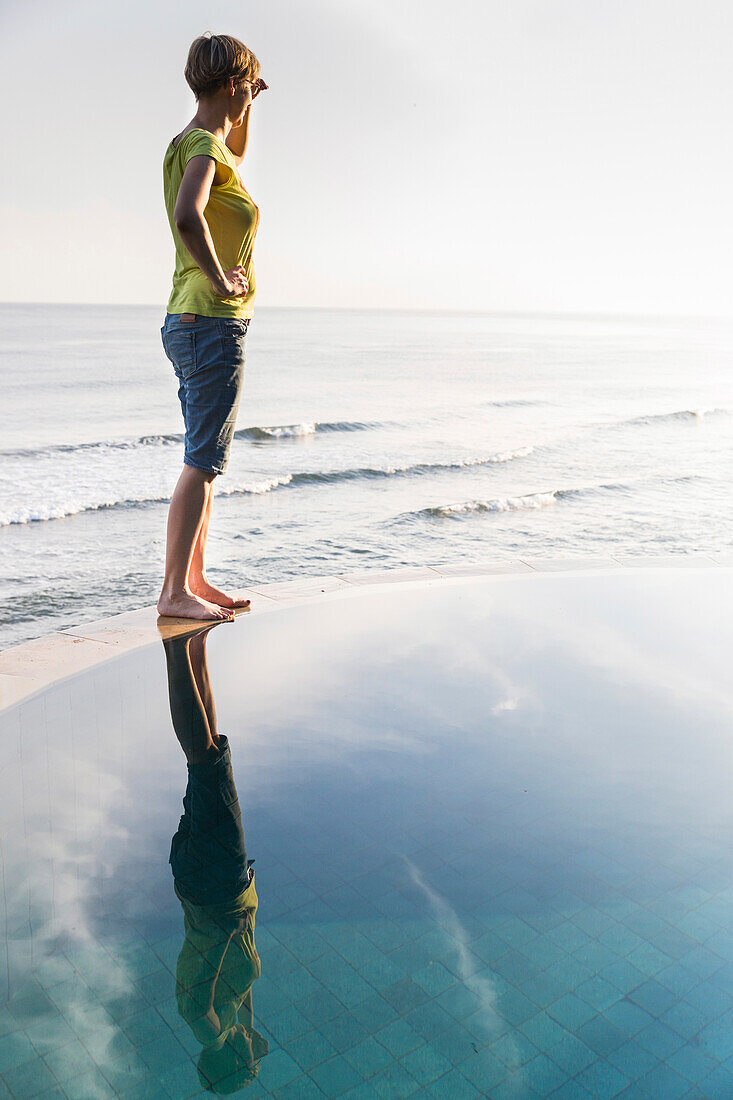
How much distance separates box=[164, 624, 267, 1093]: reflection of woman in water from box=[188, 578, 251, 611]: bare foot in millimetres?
848

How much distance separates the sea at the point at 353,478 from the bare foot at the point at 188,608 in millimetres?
1655

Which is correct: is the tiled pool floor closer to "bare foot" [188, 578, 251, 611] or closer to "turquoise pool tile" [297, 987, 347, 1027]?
"turquoise pool tile" [297, 987, 347, 1027]

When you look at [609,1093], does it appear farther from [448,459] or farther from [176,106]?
[176,106]

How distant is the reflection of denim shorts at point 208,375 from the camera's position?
102 inches

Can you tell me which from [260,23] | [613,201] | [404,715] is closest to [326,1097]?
[404,715]

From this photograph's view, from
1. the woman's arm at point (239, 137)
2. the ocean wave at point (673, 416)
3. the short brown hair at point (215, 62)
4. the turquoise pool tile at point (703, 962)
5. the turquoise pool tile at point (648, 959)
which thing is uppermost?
the short brown hair at point (215, 62)

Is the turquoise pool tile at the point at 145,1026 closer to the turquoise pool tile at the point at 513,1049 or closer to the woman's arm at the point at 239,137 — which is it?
the turquoise pool tile at the point at 513,1049

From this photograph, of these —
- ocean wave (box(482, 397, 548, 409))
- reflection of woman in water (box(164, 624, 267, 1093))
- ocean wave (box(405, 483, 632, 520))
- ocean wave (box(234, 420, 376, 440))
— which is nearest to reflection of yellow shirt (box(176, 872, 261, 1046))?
reflection of woman in water (box(164, 624, 267, 1093))

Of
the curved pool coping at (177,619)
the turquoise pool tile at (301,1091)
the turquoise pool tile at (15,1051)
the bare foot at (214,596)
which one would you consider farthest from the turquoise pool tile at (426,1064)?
the bare foot at (214,596)

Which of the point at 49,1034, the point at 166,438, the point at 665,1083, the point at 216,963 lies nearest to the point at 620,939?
the point at 665,1083

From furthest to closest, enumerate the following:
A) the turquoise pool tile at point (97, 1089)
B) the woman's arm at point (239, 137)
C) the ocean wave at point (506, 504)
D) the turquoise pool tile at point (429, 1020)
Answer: the ocean wave at point (506, 504)
the woman's arm at point (239, 137)
the turquoise pool tile at point (429, 1020)
the turquoise pool tile at point (97, 1089)

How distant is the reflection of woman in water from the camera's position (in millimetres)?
1066

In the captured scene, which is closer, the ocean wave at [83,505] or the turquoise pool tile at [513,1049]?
the turquoise pool tile at [513,1049]

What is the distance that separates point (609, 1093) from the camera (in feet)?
3.30
